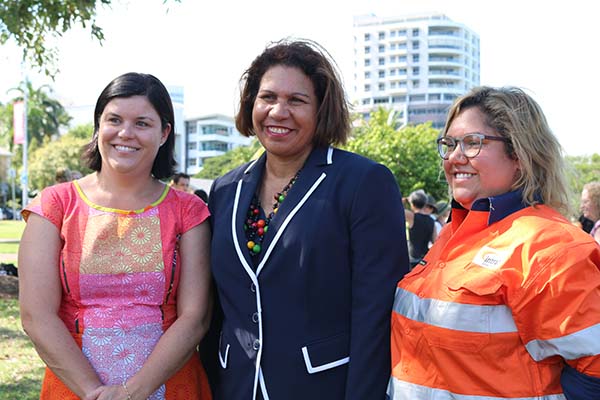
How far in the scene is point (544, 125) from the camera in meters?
2.15

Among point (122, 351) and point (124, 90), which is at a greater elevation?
point (124, 90)

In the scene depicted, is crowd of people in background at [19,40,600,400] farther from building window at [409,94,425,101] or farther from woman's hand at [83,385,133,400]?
building window at [409,94,425,101]

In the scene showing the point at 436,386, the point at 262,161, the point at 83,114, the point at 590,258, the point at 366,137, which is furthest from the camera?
the point at 83,114

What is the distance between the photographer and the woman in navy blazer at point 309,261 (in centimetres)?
238

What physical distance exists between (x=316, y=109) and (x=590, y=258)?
1.25 m

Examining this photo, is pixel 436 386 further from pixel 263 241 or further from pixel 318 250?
pixel 263 241

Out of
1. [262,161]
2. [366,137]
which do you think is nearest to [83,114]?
[366,137]

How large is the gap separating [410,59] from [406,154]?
7513cm

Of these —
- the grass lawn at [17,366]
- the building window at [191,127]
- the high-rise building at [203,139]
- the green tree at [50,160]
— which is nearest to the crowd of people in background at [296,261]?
the grass lawn at [17,366]

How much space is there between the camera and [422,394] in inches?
81.1

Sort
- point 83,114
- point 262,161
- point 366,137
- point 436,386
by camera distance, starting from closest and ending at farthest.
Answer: point 436,386
point 262,161
point 366,137
point 83,114

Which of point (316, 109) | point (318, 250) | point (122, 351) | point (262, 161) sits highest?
point (316, 109)

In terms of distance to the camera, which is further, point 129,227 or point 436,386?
point 129,227

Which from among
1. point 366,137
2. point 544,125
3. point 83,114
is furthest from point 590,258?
point 83,114
